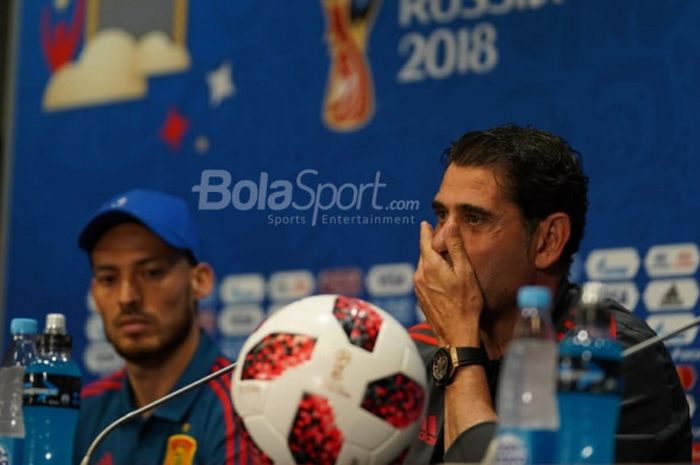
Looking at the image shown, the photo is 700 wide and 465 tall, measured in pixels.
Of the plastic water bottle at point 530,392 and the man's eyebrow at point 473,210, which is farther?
the man's eyebrow at point 473,210

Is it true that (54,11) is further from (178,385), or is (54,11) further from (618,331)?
(618,331)

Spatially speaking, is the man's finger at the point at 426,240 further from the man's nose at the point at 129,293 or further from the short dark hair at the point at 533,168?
the man's nose at the point at 129,293

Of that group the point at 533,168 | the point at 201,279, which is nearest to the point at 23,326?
the point at 533,168

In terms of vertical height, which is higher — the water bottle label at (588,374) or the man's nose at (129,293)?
the man's nose at (129,293)

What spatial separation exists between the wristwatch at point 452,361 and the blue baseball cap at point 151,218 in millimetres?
1046

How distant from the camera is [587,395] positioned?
55.9 inches

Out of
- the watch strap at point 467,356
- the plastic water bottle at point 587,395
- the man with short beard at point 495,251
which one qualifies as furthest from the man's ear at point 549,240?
the plastic water bottle at point 587,395

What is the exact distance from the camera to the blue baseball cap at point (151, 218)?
Answer: 3.02m

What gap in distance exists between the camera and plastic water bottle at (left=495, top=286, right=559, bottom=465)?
1.38 m

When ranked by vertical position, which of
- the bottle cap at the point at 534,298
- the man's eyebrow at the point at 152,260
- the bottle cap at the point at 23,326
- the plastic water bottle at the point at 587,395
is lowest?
the plastic water bottle at the point at 587,395

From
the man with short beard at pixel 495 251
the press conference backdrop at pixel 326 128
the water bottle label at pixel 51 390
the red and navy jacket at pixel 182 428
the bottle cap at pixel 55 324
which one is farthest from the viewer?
the red and navy jacket at pixel 182 428

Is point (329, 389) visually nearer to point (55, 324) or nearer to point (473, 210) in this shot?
point (55, 324)

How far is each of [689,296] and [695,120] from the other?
0.33m

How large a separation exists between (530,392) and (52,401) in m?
0.86
